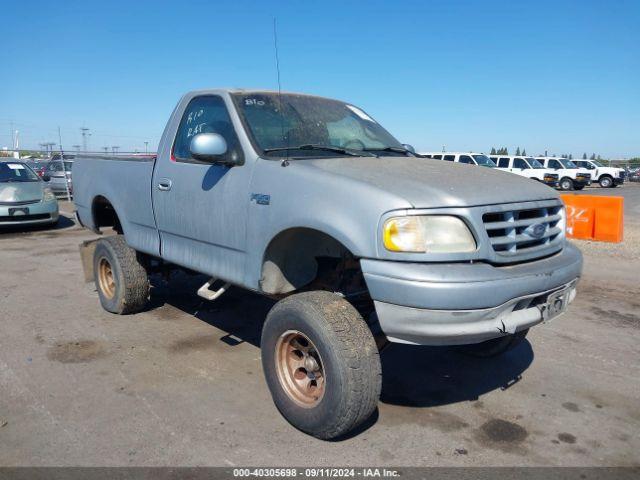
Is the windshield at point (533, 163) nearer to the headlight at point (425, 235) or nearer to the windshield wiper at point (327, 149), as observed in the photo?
the windshield wiper at point (327, 149)

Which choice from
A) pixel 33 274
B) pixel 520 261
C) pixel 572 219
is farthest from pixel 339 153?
pixel 572 219

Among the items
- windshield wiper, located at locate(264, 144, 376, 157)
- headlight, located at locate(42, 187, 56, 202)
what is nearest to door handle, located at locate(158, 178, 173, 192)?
windshield wiper, located at locate(264, 144, 376, 157)

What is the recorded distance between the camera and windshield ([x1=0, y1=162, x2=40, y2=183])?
468 inches

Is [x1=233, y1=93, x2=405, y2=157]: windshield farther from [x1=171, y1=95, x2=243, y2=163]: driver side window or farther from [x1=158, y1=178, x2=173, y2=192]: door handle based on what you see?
[x1=158, y1=178, x2=173, y2=192]: door handle

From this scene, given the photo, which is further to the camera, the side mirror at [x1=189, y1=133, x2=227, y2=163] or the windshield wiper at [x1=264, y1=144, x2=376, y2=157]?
the windshield wiper at [x1=264, y1=144, x2=376, y2=157]

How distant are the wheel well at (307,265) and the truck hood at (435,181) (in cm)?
47

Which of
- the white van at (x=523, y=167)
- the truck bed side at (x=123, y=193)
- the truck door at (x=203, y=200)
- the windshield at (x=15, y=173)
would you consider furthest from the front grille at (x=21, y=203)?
the white van at (x=523, y=167)

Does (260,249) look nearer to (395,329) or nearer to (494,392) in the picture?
(395,329)

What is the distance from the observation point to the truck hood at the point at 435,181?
9.20 feet

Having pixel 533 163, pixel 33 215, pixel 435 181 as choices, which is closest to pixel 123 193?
pixel 435 181

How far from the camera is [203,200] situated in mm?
3840

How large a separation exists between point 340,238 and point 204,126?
1918mm

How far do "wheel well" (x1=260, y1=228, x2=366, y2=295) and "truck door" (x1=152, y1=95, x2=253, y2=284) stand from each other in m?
0.26

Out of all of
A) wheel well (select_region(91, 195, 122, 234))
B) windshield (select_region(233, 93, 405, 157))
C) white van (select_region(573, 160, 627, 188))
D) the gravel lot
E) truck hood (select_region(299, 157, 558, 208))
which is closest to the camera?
truck hood (select_region(299, 157, 558, 208))
